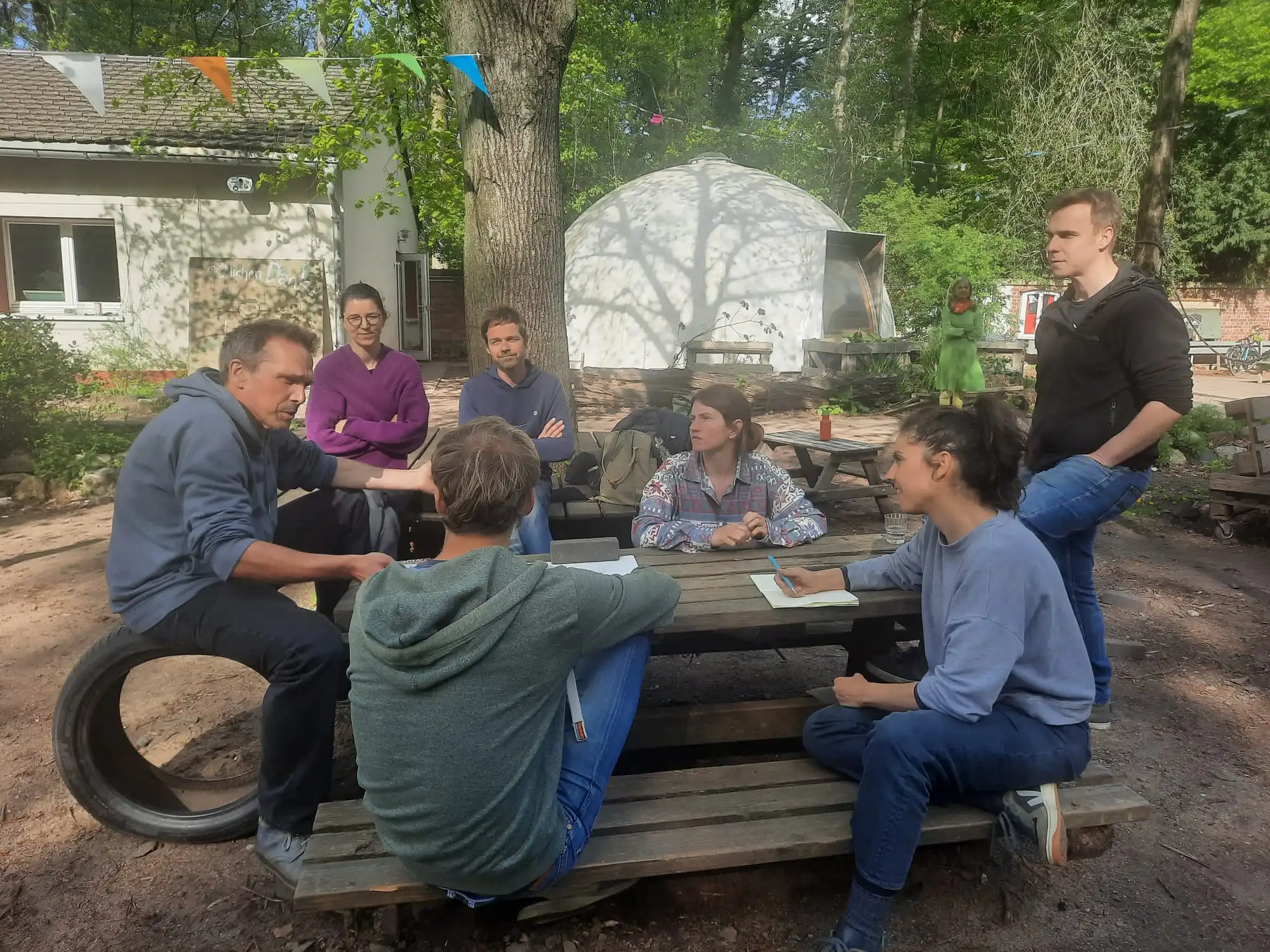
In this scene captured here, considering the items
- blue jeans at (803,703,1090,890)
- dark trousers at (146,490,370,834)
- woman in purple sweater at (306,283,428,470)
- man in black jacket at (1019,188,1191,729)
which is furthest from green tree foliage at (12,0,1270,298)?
blue jeans at (803,703,1090,890)

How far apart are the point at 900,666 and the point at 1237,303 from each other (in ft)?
94.9

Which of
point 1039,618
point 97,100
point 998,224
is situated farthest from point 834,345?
point 998,224

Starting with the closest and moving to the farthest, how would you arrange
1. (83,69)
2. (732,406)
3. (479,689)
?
(479,689) < (732,406) < (83,69)

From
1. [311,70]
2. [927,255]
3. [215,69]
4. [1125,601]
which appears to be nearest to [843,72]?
[927,255]

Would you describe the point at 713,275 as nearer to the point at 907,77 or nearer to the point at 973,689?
the point at 973,689

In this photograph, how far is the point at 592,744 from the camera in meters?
2.10

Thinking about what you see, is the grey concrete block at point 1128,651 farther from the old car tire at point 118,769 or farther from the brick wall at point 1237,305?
the brick wall at point 1237,305

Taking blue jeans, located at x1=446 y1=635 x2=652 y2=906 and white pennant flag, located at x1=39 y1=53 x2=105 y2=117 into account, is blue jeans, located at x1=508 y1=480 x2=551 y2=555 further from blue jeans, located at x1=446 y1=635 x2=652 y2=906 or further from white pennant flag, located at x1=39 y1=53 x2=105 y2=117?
white pennant flag, located at x1=39 y1=53 x2=105 y2=117

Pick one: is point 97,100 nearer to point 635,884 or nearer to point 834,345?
point 635,884

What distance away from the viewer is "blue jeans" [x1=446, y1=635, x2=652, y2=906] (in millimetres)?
2029

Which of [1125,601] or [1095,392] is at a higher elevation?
[1095,392]

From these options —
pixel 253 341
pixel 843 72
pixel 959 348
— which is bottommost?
pixel 253 341

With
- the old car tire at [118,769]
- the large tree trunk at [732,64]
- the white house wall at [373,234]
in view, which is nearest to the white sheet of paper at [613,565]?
the old car tire at [118,769]

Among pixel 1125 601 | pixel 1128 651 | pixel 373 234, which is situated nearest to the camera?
pixel 1128 651
